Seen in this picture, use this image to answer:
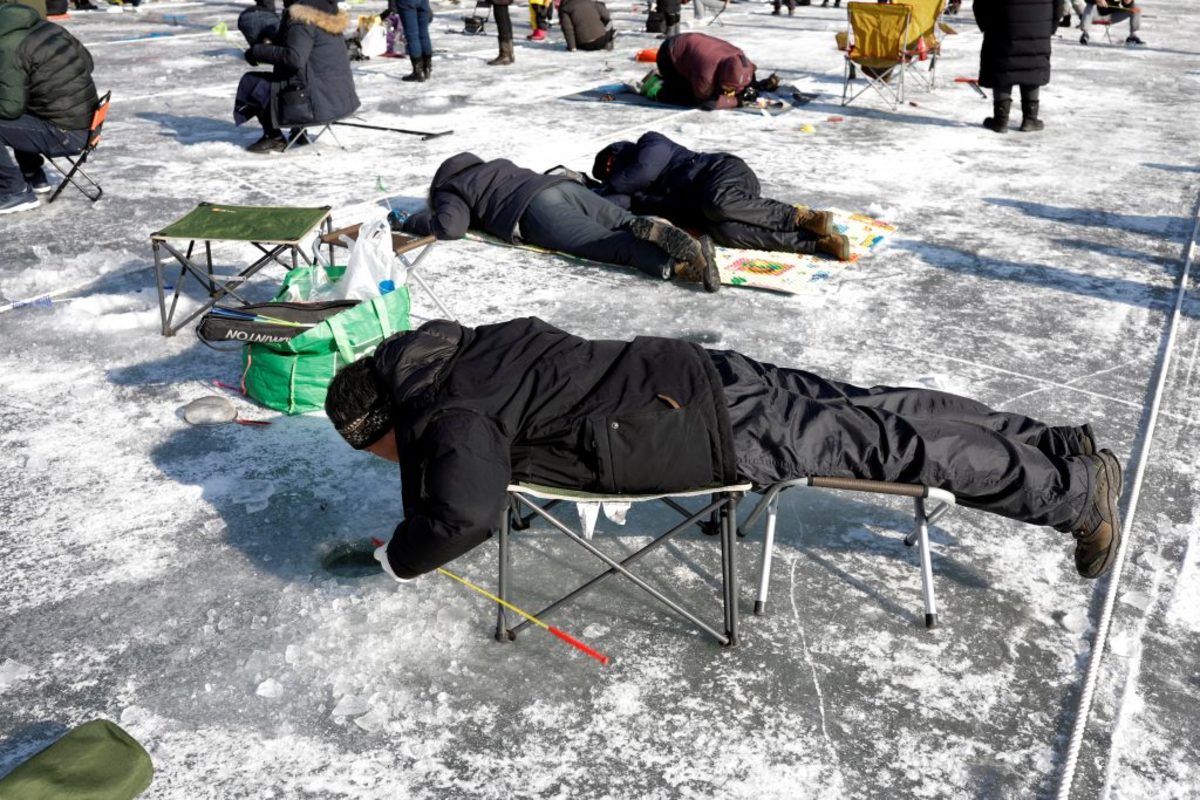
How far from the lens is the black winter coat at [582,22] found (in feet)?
46.9

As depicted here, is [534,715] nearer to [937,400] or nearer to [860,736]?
[860,736]

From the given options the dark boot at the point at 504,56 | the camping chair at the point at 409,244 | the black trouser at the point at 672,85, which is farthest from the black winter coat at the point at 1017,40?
the camping chair at the point at 409,244

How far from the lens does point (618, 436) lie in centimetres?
314

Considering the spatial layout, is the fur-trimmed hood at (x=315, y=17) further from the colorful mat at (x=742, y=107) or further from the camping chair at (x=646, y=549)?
the camping chair at (x=646, y=549)

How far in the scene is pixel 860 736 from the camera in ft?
9.80

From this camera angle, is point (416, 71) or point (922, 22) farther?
point (416, 71)

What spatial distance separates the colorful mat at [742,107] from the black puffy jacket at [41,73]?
5.21 metres

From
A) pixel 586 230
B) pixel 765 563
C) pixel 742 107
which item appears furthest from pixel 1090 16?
pixel 765 563

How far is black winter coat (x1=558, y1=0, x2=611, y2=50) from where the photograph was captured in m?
14.3

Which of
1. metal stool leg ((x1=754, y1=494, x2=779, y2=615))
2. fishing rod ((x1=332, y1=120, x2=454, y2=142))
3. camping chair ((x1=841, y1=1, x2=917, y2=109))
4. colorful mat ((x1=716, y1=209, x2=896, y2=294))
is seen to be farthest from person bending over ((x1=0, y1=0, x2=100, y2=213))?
camping chair ((x1=841, y1=1, x2=917, y2=109))

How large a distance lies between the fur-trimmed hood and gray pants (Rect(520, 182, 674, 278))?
3130 millimetres

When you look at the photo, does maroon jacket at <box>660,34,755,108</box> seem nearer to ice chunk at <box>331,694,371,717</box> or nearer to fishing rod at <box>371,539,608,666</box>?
fishing rod at <box>371,539,608,666</box>

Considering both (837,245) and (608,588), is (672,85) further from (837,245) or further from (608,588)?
(608,588)

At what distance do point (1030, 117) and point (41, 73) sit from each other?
8.26 metres
